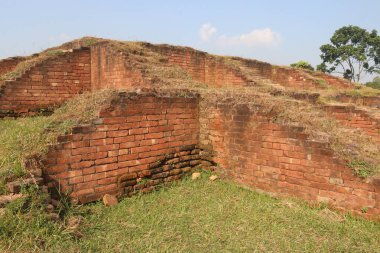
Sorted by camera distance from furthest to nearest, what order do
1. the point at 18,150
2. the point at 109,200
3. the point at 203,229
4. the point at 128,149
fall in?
the point at 128,149 → the point at 109,200 → the point at 18,150 → the point at 203,229

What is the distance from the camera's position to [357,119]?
728 cm

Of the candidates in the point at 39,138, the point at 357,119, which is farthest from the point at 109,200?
the point at 357,119

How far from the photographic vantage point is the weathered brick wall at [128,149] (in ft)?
12.5

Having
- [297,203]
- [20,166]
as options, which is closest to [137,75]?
[20,166]

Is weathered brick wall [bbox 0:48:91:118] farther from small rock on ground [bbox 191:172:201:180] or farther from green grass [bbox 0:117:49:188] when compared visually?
small rock on ground [bbox 191:172:201:180]

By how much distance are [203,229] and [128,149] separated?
5.33 ft

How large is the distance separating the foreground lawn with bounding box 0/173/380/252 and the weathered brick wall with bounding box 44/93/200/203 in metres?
0.31

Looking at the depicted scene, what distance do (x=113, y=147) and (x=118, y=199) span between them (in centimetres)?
72

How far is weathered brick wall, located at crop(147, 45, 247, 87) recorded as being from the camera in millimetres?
10750

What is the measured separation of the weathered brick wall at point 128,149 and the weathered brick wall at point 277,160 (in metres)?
0.48

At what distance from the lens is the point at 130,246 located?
119 inches

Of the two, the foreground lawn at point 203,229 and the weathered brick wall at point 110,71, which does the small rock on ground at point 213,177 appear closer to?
Result: the foreground lawn at point 203,229

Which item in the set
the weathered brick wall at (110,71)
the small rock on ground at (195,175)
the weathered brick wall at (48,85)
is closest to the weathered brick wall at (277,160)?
the small rock on ground at (195,175)

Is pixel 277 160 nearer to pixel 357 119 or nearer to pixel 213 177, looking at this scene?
pixel 213 177
